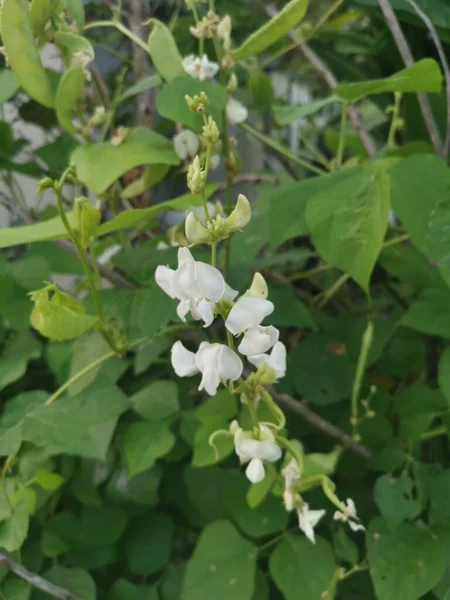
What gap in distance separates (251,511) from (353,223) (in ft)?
0.78

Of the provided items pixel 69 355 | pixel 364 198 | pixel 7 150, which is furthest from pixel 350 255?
pixel 7 150

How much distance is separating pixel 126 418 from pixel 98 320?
152 mm

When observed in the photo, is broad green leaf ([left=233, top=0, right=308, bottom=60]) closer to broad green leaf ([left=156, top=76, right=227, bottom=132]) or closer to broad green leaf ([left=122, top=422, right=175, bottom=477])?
broad green leaf ([left=156, top=76, right=227, bottom=132])

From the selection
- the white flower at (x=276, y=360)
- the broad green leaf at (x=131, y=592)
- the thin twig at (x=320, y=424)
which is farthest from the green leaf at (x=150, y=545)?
the white flower at (x=276, y=360)

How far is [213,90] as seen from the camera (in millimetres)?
402

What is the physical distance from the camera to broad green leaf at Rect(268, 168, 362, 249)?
42 cm

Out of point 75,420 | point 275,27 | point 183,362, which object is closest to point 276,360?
point 183,362

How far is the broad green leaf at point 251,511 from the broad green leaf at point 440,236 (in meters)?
0.23

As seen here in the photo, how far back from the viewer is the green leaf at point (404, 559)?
37cm

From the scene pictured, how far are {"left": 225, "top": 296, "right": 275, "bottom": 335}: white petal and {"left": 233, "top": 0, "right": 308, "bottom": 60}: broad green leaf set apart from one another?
266 mm

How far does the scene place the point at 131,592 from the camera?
453 millimetres

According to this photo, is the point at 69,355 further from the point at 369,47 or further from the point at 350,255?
the point at 369,47

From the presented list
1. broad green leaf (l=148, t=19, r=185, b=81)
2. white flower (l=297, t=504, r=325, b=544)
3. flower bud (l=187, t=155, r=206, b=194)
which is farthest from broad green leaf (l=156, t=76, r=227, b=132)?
white flower (l=297, t=504, r=325, b=544)

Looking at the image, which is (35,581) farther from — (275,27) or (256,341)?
(275,27)
